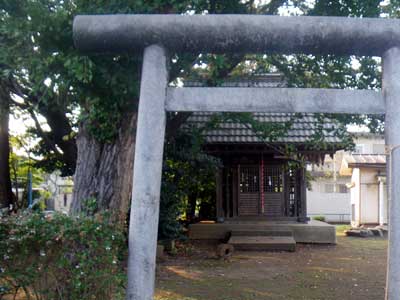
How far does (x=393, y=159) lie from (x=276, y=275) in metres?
7.26

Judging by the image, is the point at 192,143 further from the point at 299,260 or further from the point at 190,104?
the point at 190,104

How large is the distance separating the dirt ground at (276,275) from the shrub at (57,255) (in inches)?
171

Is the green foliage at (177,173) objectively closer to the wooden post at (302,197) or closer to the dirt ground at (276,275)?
the dirt ground at (276,275)

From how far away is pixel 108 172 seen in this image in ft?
23.6

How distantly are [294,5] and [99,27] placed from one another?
563 centimetres

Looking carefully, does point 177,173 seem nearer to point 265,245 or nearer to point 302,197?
point 265,245

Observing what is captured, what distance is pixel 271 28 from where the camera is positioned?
14.4 ft

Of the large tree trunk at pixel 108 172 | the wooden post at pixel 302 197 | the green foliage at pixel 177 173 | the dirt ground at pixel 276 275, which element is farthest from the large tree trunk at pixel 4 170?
the wooden post at pixel 302 197

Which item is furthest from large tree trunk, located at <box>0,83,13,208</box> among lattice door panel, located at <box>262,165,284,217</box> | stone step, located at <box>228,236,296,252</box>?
lattice door panel, located at <box>262,165,284,217</box>

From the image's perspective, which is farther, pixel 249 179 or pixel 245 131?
pixel 249 179

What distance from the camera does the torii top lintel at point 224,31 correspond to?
4.32 metres

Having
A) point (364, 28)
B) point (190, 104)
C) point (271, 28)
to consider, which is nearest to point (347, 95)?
point (364, 28)

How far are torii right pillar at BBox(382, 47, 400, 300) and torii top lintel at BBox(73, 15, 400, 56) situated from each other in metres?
0.24

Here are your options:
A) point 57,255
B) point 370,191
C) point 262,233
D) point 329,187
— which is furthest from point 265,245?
point 329,187
